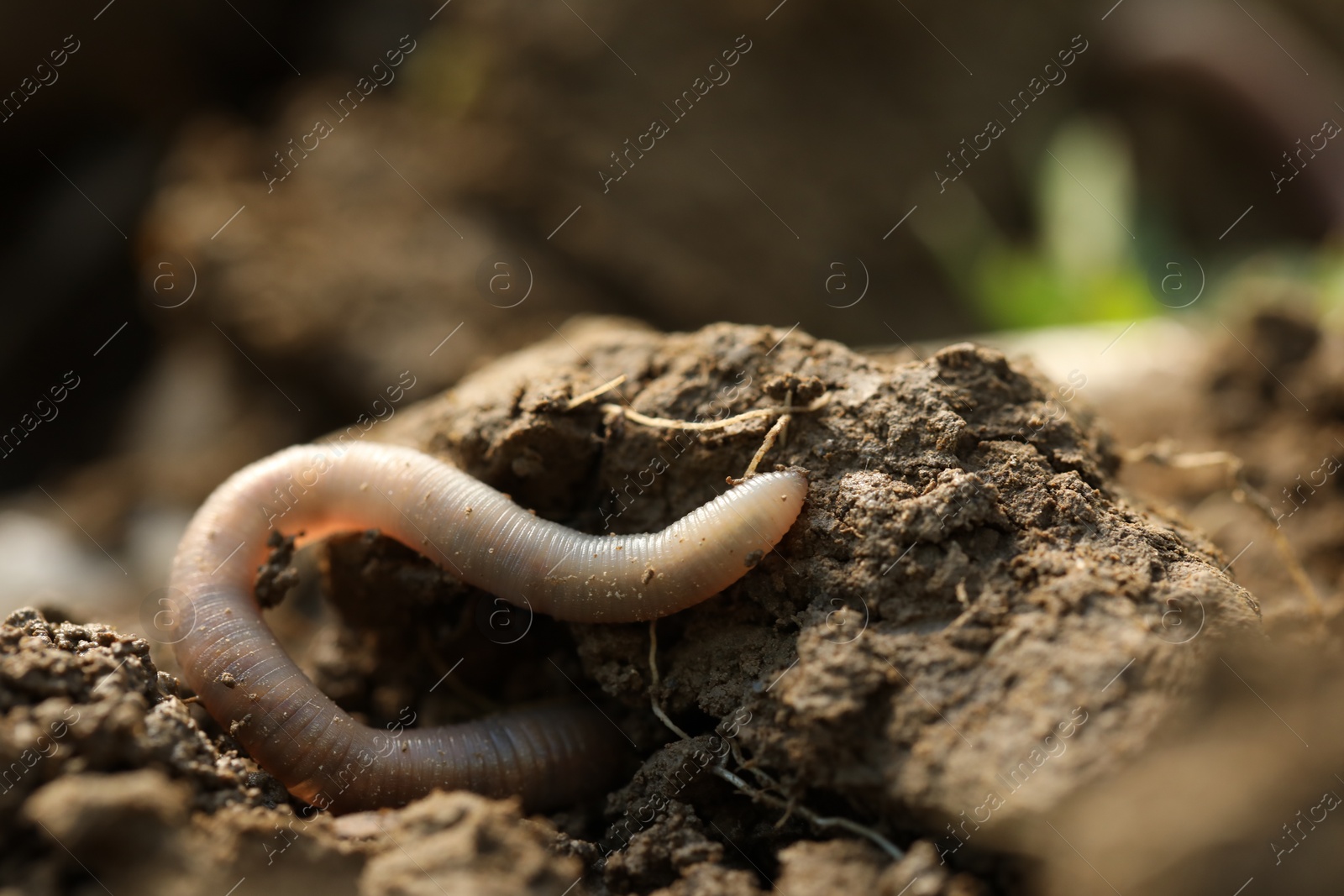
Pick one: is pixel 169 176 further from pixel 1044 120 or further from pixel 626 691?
pixel 1044 120

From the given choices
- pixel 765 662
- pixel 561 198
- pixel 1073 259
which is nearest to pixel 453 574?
pixel 765 662

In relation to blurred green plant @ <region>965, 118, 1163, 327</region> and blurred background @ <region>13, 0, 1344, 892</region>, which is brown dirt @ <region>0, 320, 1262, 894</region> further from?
blurred green plant @ <region>965, 118, 1163, 327</region>

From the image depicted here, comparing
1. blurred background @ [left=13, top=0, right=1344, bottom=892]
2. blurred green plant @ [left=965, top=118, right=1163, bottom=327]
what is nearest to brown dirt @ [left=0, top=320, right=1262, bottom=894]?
blurred background @ [left=13, top=0, right=1344, bottom=892]

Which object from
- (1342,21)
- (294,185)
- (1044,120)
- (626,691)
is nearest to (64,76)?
(294,185)

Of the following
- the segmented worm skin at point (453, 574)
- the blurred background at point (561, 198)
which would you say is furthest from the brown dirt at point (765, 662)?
the blurred background at point (561, 198)

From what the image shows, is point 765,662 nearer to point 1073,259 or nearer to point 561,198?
point 561,198

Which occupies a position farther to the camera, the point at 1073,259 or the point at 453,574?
the point at 1073,259
